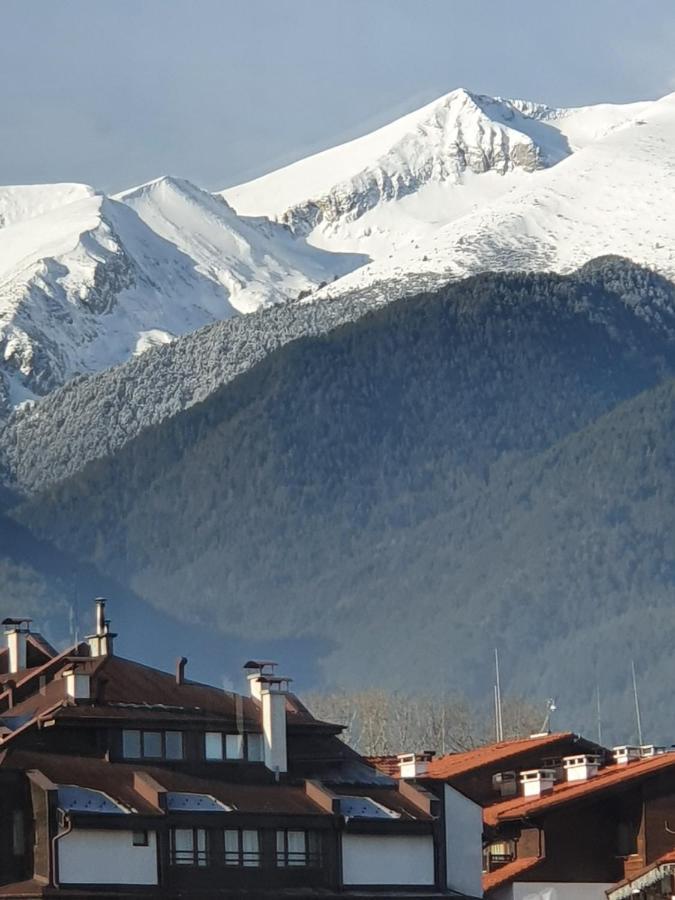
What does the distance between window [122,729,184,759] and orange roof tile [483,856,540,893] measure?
11338 millimetres

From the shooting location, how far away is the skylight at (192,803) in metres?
76.1

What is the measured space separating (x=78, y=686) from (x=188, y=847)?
5.85 m

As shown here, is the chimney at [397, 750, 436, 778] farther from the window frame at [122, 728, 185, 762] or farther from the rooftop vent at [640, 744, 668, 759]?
the window frame at [122, 728, 185, 762]

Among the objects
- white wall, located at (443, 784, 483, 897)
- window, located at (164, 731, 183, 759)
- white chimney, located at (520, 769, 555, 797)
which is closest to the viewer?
window, located at (164, 731, 183, 759)

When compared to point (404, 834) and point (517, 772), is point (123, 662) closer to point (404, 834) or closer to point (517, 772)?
point (404, 834)

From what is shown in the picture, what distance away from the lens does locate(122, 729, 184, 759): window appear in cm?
7831

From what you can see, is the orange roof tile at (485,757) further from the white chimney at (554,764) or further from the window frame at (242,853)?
the window frame at (242,853)

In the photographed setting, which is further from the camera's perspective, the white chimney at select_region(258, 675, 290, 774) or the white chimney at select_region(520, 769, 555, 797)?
the white chimney at select_region(520, 769, 555, 797)

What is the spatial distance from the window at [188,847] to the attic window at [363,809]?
15.4ft

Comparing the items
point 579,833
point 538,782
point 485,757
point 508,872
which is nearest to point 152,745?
point 508,872

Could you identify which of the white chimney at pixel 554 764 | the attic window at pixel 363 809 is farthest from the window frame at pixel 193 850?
the white chimney at pixel 554 764

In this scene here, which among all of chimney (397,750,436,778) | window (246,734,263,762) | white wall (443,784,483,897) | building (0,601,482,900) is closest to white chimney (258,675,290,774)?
building (0,601,482,900)

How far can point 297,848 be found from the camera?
7831 centimetres

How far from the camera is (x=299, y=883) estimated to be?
256 ft
